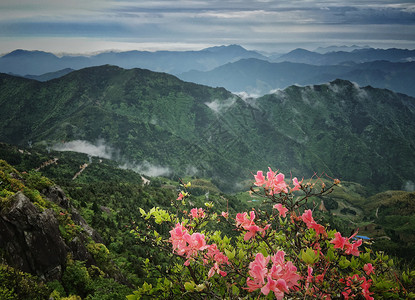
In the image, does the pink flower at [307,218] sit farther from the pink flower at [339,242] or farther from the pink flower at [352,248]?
the pink flower at [352,248]

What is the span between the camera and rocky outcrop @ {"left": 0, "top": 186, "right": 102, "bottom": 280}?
39.9ft

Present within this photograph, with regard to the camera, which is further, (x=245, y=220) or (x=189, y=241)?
(x=245, y=220)

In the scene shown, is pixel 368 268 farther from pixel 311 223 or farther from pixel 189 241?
pixel 189 241

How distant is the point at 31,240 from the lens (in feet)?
42.7

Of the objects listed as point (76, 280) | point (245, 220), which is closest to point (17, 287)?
point (76, 280)

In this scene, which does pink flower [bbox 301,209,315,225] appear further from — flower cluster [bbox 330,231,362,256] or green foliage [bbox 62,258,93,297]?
green foliage [bbox 62,258,93,297]

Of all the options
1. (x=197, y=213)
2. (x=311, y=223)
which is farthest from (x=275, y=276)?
(x=197, y=213)

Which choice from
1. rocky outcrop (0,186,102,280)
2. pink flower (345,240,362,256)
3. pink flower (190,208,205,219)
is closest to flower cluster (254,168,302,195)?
pink flower (345,240,362,256)

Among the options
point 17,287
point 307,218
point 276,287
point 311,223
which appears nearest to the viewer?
point 276,287

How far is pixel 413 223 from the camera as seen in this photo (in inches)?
5022

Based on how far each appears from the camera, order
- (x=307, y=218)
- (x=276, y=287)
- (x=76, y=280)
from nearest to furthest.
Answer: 1. (x=276, y=287)
2. (x=307, y=218)
3. (x=76, y=280)

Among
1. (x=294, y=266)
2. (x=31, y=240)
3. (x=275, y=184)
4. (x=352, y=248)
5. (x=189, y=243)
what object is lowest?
(x=31, y=240)

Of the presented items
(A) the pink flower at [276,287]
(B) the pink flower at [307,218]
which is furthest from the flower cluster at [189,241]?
(B) the pink flower at [307,218]

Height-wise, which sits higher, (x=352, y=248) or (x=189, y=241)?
(x=189, y=241)
